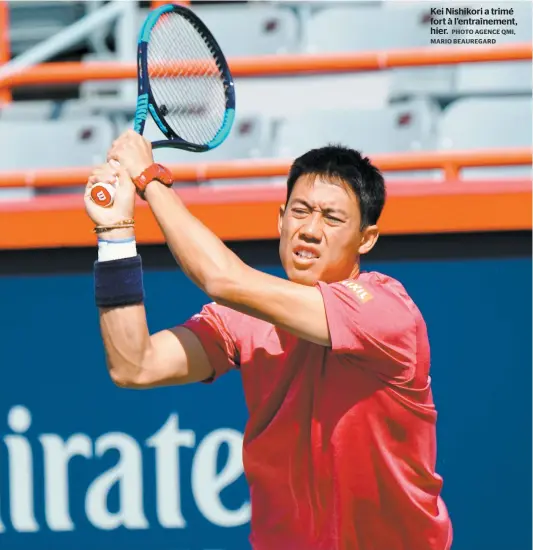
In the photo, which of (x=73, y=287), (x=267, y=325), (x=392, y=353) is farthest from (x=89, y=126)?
(x=392, y=353)

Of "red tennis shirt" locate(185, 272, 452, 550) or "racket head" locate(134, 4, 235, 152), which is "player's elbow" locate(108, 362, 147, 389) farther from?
"racket head" locate(134, 4, 235, 152)

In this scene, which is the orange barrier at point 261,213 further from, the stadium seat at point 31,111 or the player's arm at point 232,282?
the stadium seat at point 31,111

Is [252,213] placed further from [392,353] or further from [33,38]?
[33,38]

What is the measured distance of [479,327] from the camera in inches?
131

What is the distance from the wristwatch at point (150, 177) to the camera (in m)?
2.24

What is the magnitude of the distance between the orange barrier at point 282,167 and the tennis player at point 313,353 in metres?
1.11

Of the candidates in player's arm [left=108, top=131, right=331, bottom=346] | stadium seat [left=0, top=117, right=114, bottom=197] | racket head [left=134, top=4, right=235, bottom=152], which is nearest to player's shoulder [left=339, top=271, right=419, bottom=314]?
player's arm [left=108, top=131, right=331, bottom=346]

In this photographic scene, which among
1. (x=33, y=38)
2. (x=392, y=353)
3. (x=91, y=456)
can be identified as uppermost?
(x=33, y=38)

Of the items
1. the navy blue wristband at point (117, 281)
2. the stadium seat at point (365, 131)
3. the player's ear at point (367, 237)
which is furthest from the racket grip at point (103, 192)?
the stadium seat at point (365, 131)

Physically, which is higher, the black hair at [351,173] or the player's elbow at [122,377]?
the black hair at [351,173]

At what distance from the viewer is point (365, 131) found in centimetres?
458

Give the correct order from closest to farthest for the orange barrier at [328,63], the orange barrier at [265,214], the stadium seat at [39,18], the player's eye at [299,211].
Answer: the player's eye at [299,211], the orange barrier at [265,214], the orange barrier at [328,63], the stadium seat at [39,18]

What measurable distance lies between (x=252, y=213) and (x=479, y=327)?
0.78 metres

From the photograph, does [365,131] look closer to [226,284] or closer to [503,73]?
[503,73]
